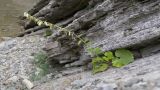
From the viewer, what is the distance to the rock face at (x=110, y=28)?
252 inches

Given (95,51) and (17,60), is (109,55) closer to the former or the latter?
(95,51)

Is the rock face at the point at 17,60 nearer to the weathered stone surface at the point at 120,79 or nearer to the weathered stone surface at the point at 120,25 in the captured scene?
the weathered stone surface at the point at 120,79

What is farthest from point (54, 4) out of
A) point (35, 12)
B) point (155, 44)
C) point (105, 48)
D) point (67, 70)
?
point (155, 44)

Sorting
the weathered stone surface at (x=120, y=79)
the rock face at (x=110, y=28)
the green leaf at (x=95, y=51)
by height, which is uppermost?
the rock face at (x=110, y=28)

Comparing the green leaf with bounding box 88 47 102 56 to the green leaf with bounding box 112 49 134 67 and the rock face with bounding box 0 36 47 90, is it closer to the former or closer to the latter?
the green leaf with bounding box 112 49 134 67

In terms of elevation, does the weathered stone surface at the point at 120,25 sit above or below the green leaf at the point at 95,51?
above

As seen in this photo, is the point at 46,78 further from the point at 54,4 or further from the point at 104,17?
the point at 54,4

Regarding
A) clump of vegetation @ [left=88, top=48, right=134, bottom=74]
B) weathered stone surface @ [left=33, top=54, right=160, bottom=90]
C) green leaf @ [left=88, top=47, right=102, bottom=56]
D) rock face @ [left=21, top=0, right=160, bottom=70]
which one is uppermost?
rock face @ [left=21, top=0, right=160, bottom=70]

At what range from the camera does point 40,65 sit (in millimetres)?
8500

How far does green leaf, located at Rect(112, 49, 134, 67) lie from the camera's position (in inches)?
254

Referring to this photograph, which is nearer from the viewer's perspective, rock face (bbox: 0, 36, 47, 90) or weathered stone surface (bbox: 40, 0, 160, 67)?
weathered stone surface (bbox: 40, 0, 160, 67)

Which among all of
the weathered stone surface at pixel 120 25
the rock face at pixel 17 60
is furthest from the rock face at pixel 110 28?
the rock face at pixel 17 60

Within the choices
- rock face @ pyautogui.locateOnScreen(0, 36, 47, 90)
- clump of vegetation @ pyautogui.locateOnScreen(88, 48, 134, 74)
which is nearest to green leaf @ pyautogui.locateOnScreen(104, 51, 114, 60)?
clump of vegetation @ pyautogui.locateOnScreen(88, 48, 134, 74)

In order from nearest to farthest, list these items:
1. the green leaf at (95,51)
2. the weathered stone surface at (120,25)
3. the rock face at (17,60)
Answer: the weathered stone surface at (120,25)
the green leaf at (95,51)
the rock face at (17,60)
